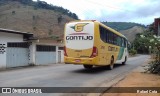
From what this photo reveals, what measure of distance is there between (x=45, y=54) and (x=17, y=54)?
595 centimetres

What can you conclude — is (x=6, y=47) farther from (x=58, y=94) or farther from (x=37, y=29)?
(x=37, y=29)

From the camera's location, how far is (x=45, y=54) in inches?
1328

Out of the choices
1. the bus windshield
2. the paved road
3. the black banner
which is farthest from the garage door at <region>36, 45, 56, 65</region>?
the black banner

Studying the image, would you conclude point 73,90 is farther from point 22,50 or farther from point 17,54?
point 22,50

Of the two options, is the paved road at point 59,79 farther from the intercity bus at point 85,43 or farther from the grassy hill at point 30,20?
the grassy hill at point 30,20

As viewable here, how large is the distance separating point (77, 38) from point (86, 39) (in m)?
0.63

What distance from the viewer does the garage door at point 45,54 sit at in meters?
32.1

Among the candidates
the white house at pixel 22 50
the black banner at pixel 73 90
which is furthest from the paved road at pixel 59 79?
the white house at pixel 22 50

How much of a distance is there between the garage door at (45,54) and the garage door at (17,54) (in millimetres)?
1958

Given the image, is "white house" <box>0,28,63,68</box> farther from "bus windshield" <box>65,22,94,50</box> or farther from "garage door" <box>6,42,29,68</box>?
"bus windshield" <box>65,22,94,50</box>

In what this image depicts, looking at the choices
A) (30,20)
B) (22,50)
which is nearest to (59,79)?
(22,50)

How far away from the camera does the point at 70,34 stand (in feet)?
61.4

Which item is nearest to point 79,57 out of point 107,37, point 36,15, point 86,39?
point 86,39

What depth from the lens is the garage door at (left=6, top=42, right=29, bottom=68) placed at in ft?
88.4
